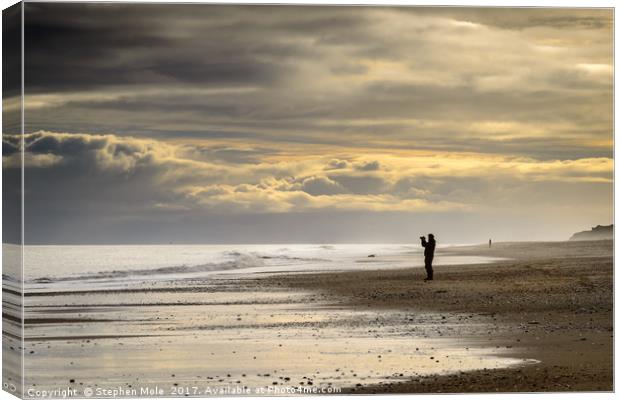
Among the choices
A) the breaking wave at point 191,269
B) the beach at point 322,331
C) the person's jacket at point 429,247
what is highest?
the person's jacket at point 429,247

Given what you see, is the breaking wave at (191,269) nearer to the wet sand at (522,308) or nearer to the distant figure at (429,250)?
the wet sand at (522,308)

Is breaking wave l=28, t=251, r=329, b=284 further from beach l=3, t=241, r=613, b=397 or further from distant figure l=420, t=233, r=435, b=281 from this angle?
distant figure l=420, t=233, r=435, b=281

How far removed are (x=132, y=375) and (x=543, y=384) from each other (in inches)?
226

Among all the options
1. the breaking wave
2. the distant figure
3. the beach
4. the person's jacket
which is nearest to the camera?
the beach

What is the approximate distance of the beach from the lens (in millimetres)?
19234

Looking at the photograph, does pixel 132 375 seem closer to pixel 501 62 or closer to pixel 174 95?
pixel 174 95

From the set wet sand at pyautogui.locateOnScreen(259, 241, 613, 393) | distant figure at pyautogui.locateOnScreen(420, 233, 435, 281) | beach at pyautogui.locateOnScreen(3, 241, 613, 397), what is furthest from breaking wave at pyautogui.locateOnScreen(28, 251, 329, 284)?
distant figure at pyautogui.locateOnScreen(420, 233, 435, 281)

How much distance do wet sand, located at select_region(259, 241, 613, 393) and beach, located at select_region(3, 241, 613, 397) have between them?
0.08 feet

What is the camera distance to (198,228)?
20906 mm

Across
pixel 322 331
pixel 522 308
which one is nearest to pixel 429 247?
pixel 522 308

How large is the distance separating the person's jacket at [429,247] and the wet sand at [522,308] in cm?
22

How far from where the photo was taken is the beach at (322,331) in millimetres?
19234

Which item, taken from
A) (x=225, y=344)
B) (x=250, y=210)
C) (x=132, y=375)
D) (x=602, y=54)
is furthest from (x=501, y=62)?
(x=132, y=375)

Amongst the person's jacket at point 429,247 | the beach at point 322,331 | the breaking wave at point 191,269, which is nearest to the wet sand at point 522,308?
the beach at point 322,331
